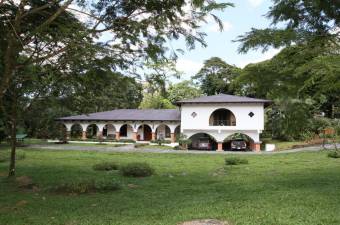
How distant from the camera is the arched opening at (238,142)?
35531mm

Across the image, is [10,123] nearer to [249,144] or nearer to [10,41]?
[10,41]

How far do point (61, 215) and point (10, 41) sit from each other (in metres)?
3.28

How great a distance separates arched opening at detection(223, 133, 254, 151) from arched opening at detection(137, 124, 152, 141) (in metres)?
9.87

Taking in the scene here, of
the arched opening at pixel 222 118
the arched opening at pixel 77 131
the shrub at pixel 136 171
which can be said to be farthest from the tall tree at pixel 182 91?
the shrub at pixel 136 171

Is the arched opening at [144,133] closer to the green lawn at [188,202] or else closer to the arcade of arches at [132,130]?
the arcade of arches at [132,130]

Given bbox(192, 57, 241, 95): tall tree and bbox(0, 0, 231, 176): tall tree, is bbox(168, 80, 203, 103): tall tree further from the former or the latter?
bbox(0, 0, 231, 176): tall tree

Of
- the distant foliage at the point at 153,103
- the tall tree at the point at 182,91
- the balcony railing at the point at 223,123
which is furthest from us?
Result: the distant foliage at the point at 153,103

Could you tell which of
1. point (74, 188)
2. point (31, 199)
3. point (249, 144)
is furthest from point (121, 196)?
point (249, 144)

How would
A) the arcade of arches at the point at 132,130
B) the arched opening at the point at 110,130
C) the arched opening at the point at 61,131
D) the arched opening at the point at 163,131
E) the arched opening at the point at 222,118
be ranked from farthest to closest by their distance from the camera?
1. the arched opening at the point at 110,130
2. the arched opening at the point at 163,131
3. the arched opening at the point at 61,131
4. the arcade of arches at the point at 132,130
5. the arched opening at the point at 222,118

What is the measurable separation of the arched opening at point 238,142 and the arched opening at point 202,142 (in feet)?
3.93

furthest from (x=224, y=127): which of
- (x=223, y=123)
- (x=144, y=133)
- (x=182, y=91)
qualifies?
(x=182, y=91)

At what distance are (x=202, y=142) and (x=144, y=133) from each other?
1033cm

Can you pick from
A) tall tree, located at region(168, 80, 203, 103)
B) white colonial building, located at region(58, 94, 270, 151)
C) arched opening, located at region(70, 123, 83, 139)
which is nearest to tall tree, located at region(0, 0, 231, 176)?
white colonial building, located at region(58, 94, 270, 151)

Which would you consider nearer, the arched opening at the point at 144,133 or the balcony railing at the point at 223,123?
the balcony railing at the point at 223,123
